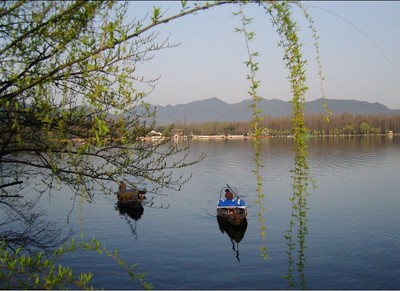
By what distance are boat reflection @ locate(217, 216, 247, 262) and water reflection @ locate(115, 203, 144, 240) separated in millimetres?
7776

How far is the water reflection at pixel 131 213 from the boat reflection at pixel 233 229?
778 cm

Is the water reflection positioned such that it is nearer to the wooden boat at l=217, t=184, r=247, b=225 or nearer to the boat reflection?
the boat reflection

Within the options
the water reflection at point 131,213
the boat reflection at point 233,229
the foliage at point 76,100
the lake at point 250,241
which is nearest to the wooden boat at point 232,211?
the boat reflection at point 233,229

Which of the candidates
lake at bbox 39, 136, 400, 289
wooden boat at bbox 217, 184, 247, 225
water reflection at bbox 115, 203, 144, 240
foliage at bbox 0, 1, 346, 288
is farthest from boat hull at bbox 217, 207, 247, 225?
foliage at bbox 0, 1, 346, 288

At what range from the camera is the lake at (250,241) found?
21969mm

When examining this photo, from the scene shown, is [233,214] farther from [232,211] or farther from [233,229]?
[233,229]

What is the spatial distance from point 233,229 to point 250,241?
3.38 m

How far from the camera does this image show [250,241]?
100ft

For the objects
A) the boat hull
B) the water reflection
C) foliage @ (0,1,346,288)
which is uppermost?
foliage @ (0,1,346,288)

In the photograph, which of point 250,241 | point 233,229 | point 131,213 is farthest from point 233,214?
point 131,213

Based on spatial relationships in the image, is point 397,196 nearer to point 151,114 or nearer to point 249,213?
point 249,213

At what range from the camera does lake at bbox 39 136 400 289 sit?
22.0m

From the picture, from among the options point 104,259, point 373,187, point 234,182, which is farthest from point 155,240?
point 373,187

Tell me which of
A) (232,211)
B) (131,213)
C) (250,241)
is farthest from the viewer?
(131,213)
